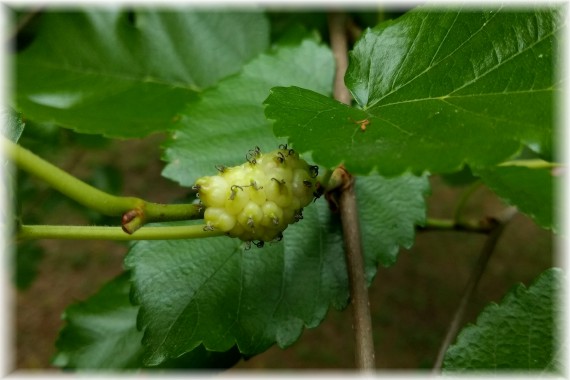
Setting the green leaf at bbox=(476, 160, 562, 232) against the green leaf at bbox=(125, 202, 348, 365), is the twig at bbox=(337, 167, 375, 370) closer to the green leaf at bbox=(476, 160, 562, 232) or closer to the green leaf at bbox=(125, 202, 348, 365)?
the green leaf at bbox=(125, 202, 348, 365)

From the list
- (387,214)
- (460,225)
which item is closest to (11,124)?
(387,214)

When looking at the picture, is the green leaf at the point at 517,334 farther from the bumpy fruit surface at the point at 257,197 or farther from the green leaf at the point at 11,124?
the green leaf at the point at 11,124

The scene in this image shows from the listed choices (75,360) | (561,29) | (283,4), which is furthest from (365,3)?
(75,360)

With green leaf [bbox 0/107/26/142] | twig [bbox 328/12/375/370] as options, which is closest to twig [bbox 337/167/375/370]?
twig [bbox 328/12/375/370]

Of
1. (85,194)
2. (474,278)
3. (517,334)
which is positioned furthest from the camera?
(474,278)

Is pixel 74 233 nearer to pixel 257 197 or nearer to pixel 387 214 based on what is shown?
pixel 257 197

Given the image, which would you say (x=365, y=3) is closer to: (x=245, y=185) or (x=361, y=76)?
(x=361, y=76)
